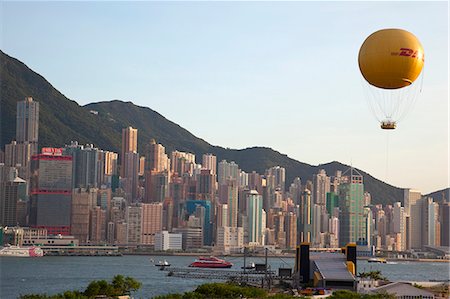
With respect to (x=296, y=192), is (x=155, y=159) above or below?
above

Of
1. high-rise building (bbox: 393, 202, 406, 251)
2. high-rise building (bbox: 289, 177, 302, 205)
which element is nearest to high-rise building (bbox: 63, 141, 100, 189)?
high-rise building (bbox: 289, 177, 302, 205)

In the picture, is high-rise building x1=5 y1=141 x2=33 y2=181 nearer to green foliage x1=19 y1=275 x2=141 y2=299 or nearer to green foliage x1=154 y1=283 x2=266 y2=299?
green foliage x1=19 y1=275 x2=141 y2=299

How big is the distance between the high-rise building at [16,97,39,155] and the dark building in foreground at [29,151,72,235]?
20.3 metres

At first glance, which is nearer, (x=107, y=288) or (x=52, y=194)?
(x=107, y=288)

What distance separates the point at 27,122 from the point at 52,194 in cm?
3742

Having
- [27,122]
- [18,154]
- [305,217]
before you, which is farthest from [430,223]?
[27,122]

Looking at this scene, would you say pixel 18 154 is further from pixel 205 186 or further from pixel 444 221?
pixel 444 221

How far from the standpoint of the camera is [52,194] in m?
143

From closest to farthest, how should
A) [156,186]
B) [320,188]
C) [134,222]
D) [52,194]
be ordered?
[52,194] → [134,222] → [156,186] → [320,188]

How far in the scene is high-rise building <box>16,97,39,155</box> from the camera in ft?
573

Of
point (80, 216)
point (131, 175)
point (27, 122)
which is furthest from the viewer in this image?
point (131, 175)

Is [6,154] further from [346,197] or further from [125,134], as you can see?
[346,197]

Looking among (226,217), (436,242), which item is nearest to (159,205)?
(226,217)

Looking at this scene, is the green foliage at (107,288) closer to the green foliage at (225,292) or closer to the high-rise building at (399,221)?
the green foliage at (225,292)
